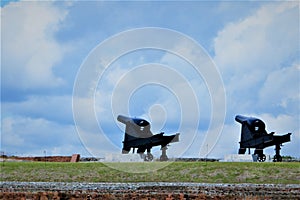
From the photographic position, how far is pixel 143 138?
98.8ft

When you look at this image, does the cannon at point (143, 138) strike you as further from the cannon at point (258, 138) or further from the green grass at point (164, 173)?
the green grass at point (164, 173)

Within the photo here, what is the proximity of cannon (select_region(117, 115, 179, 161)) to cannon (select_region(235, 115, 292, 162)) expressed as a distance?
4272 millimetres

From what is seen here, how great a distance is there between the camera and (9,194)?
1082 cm

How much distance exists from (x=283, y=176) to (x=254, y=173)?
3.94 feet

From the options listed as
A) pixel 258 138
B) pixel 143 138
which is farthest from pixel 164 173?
pixel 258 138

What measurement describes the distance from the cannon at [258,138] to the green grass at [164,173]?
6134mm

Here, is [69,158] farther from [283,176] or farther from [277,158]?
[283,176]

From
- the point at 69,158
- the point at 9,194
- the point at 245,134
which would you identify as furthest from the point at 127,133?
the point at 9,194

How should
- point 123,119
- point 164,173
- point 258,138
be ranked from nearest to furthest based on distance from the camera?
1. point 164,173
2. point 258,138
3. point 123,119

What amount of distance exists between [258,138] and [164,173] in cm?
1037

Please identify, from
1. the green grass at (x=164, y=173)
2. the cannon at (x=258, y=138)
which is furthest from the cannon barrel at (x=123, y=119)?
the cannon at (x=258, y=138)

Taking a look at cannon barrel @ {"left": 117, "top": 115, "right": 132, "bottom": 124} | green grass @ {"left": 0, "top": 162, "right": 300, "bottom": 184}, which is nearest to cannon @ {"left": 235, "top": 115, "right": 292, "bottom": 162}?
green grass @ {"left": 0, "top": 162, "right": 300, "bottom": 184}

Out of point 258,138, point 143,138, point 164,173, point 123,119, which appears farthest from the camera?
point 123,119

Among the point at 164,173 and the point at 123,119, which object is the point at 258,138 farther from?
the point at 164,173
